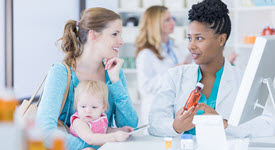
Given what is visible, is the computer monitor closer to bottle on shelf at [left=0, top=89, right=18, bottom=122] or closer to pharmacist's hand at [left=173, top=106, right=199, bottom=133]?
pharmacist's hand at [left=173, top=106, right=199, bottom=133]

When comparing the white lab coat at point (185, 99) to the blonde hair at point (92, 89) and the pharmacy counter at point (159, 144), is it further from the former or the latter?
the blonde hair at point (92, 89)

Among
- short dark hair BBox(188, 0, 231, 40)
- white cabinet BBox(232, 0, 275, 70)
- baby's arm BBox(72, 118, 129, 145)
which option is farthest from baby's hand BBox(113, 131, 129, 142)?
white cabinet BBox(232, 0, 275, 70)

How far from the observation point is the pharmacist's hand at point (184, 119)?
1.67 m

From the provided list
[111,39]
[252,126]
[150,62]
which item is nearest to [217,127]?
[252,126]

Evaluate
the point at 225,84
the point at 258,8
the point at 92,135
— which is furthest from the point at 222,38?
the point at 258,8

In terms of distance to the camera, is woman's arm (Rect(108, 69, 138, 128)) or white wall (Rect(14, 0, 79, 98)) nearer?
woman's arm (Rect(108, 69, 138, 128))

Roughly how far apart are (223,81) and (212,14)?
1.25 feet

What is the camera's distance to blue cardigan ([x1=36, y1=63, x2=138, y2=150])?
1745 millimetres

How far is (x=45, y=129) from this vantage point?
1719mm

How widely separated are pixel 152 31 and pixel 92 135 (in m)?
1.95

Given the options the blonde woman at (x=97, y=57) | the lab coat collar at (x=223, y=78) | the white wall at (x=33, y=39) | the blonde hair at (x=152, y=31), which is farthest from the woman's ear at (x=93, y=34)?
the blonde hair at (x=152, y=31)

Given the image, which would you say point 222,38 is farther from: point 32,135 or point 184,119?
point 32,135

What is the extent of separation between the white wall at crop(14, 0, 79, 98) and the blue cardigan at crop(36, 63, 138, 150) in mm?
1243

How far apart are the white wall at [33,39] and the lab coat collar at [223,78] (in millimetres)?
1638
